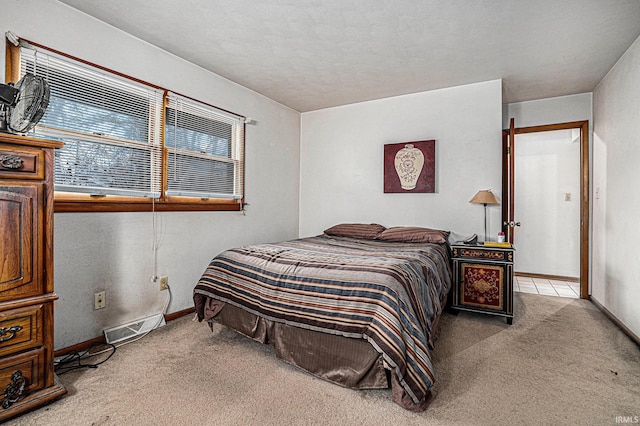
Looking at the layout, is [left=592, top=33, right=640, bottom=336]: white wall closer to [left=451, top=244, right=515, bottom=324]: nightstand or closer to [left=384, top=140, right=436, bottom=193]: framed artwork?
[left=451, top=244, right=515, bottom=324]: nightstand

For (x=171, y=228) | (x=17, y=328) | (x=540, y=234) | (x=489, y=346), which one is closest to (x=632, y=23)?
(x=489, y=346)

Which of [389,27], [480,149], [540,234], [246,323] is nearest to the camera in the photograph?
[246,323]

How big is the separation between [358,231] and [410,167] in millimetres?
1016

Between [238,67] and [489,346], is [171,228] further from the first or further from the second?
[489,346]

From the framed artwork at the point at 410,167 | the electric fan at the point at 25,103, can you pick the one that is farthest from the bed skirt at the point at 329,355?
the framed artwork at the point at 410,167

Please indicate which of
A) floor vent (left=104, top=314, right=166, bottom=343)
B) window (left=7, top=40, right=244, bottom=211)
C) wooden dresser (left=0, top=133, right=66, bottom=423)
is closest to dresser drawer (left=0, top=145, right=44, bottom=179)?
wooden dresser (left=0, top=133, right=66, bottom=423)

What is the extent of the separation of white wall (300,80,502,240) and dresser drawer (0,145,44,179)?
3.23m

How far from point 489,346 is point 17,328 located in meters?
2.93

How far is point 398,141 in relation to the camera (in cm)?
393

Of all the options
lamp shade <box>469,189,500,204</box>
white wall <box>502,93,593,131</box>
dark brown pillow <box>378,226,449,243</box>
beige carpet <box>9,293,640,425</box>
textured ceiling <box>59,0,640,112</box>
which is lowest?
beige carpet <box>9,293,640,425</box>

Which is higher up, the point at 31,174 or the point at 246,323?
the point at 31,174

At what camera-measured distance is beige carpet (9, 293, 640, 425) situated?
1557 millimetres

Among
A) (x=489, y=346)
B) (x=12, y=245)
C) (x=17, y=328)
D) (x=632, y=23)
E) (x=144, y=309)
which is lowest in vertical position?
(x=489, y=346)

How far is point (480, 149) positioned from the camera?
11.4ft
